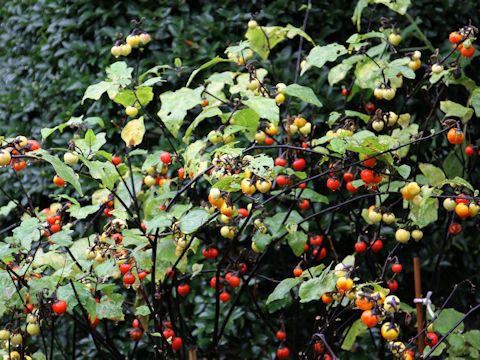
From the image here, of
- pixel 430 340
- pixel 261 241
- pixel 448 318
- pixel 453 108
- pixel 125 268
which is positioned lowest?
pixel 448 318

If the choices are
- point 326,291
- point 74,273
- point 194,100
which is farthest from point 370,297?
point 74,273

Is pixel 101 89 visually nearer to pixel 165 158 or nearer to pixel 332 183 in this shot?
pixel 165 158

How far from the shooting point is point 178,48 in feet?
9.37

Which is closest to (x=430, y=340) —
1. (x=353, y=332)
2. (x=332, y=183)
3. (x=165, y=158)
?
(x=353, y=332)

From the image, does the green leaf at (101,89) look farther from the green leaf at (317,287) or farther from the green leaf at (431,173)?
the green leaf at (431,173)

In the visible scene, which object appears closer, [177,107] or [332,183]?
[177,107]

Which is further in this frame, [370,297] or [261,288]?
[261,288]

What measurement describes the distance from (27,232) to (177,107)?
0.61m

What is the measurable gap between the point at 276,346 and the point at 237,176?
4.87ft

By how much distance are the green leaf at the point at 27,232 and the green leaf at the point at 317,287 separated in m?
0.84

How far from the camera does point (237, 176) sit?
1.51 metres

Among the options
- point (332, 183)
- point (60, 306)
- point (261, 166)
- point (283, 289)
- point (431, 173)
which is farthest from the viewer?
point (431, 173)

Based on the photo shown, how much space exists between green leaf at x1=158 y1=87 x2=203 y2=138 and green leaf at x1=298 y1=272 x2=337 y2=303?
642mm

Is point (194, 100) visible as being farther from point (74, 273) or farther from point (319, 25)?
point (319, 25)
